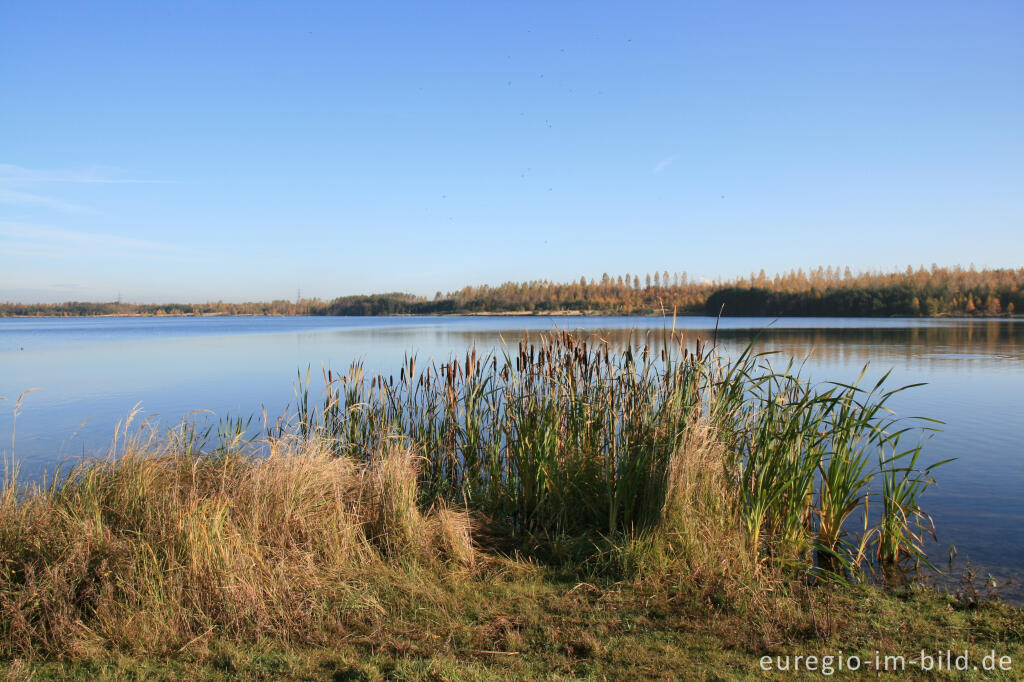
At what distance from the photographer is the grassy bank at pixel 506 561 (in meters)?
3.59

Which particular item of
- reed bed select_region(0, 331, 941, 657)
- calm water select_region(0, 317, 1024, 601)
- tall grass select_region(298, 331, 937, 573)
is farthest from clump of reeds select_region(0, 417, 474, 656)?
calm water select_region(0, 317, 1024, 601)

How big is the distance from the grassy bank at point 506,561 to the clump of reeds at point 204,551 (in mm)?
18

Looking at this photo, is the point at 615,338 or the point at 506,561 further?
the point at 615,338

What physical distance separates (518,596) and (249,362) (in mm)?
24308

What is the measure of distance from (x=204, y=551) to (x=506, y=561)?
7.47 feet

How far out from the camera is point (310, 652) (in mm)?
3566

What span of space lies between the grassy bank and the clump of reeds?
0.06ft

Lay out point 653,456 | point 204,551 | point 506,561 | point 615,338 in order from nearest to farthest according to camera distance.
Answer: point 204,551, point 506,561, point 653,456, point 615,338

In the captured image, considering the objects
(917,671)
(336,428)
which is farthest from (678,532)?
(336,428)

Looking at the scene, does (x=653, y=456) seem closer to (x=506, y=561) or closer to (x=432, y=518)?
(x=506, y=561)

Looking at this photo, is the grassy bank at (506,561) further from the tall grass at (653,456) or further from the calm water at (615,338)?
the calm water at (615,338)

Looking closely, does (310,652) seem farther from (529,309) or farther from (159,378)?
(529,309)

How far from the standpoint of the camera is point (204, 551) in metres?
4.03

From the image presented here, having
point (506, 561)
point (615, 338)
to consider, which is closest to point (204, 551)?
point (506, 561)
